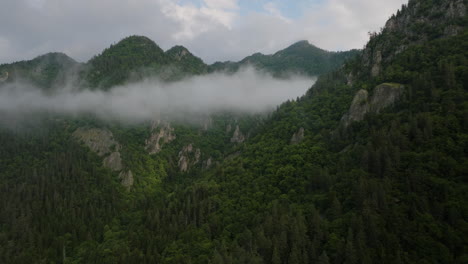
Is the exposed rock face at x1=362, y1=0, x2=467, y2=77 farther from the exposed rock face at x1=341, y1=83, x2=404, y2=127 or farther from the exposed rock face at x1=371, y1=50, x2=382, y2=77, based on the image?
the exposed rock face at x1=341, y1=83, x2=404, y2=127

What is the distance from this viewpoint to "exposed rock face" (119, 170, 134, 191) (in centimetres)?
18000

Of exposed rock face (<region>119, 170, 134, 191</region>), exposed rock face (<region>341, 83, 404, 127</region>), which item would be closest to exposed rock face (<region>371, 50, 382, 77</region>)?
exposed rock face (<region>341, 83, 404, 127</region>)

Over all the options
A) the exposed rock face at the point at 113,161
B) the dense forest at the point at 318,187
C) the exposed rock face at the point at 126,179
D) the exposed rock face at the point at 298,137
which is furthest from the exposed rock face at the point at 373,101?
the exposed rock face at the point at 113,161

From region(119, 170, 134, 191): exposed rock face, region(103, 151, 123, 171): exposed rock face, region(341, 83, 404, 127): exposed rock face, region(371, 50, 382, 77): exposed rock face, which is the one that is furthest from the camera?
region(103, 151, 123, 171): exposed rock face

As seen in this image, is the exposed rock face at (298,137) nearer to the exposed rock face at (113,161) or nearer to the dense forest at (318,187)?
the dense forest at (318,187)

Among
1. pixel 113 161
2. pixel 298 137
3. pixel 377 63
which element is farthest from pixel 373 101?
pixel 113 161

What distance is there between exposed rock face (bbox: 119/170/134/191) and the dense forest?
124cm

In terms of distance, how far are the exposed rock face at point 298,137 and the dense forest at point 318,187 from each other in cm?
70

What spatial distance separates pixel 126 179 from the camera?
18175 cm

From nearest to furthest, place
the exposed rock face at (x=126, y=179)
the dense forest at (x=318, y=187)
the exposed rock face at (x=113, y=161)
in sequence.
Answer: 1. the dense forest at (x=318, y=187)
2. the exposed rock face at (x=126, y=179)
3. the exposed rock face at (x=113, y=161)

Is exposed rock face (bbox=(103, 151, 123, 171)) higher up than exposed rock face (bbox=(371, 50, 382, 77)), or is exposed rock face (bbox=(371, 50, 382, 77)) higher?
exposed rock face (bbox=(371, 50, 382, 77))

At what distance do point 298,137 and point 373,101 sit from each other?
127 feet

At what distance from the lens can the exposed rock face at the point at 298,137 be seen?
147500 mm

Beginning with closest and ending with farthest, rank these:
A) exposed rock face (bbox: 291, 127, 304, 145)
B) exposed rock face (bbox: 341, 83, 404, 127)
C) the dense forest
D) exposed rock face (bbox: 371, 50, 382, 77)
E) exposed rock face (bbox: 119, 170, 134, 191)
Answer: the dense forest → exposed rock face (bbox: 341, 83, 404, 127) → exposed rock face (bbox: 291, 127, 304, 145) → exposed rock face (bbox: 371, 50, 382, 77) → exposed rock face (bbox: 119, 170, 134, 191)
